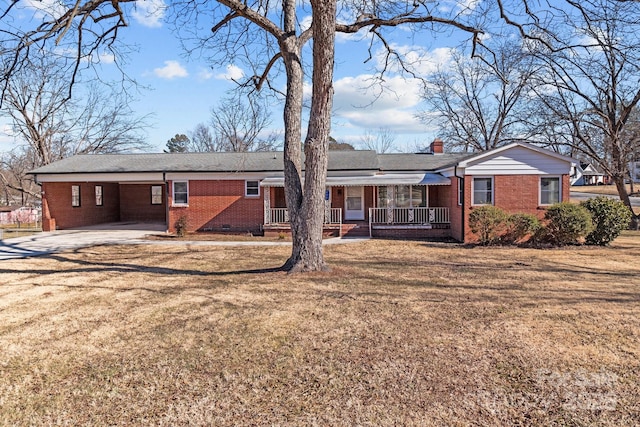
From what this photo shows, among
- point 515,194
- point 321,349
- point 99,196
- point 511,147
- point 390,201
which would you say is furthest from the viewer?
point 99,196

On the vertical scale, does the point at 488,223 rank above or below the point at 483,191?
below

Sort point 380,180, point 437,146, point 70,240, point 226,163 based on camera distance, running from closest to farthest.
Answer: point 70,240
point 380,180
point 226,163
point 437,146

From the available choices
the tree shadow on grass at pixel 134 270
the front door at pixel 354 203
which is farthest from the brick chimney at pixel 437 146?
the tree shadow on grass at pixel 134 270

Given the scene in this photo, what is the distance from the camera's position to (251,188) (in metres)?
18.9

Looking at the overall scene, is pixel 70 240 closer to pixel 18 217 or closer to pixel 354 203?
pixel 18 217

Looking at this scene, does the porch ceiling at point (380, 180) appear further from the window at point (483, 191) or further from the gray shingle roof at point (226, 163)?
the window at point (483, 191)

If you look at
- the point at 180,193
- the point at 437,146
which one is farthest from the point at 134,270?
the point at 437,146

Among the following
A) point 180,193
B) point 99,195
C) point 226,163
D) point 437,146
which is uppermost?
point 437,146

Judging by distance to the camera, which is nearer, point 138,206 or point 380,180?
point 380,180

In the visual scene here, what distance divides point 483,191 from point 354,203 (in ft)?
20.9

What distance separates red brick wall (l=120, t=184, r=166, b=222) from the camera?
25.1m

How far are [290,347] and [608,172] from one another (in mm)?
23160

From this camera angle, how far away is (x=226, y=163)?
19734 millimetres

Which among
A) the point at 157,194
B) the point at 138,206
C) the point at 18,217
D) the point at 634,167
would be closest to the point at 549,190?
the point at 157,194
